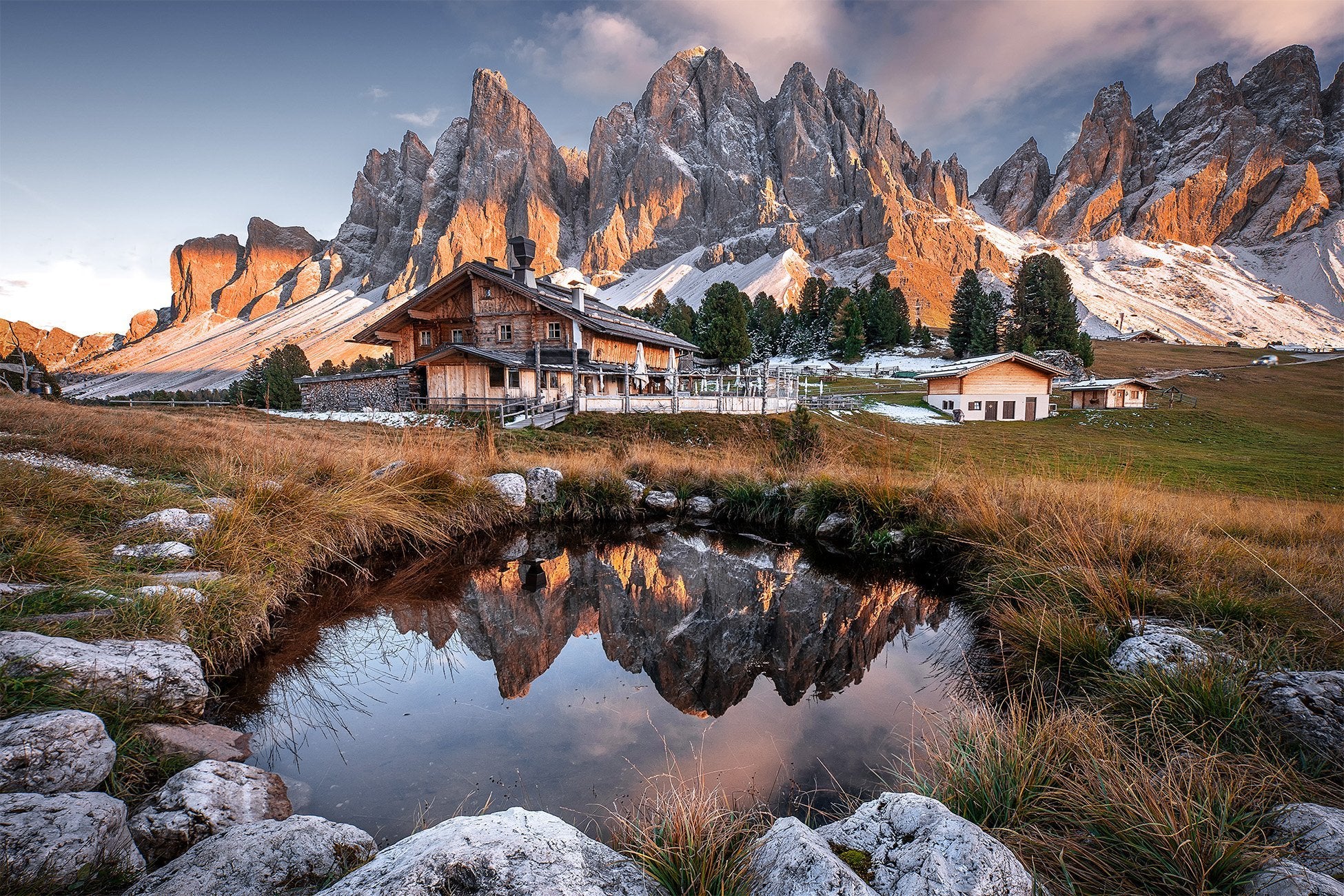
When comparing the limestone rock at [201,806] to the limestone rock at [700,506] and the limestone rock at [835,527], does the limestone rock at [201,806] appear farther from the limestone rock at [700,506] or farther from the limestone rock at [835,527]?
the limestone rock at [700,506]

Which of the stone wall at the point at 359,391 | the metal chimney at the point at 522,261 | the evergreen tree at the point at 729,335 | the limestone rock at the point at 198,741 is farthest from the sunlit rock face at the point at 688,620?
the evergreen tree at the point at 729,335

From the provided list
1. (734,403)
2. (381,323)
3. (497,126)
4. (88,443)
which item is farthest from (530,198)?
(88,443)

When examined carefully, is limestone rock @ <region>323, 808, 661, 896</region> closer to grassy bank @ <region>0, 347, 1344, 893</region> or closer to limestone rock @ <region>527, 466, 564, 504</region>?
grassy bank @ <region>0, 347, 1344, 893</region>

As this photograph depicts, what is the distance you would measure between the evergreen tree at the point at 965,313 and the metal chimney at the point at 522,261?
157 feet

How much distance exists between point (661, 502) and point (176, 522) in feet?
22.8

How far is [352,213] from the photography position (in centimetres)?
18912

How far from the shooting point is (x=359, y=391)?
29953 mm

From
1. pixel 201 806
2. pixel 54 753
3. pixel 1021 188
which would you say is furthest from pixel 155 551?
pixel 1021 188

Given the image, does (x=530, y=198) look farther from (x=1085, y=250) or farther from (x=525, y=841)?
(x=525, y=841)

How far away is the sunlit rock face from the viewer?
500 cm

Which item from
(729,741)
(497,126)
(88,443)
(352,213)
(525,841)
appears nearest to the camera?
(525,841)

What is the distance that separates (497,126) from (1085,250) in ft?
606

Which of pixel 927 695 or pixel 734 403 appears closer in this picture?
pixel 927 695

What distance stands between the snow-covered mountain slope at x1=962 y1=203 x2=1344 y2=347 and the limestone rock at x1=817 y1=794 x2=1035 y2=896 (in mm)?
129566
